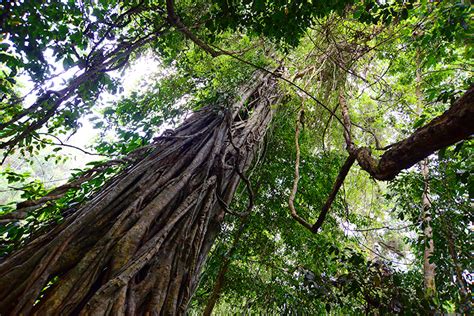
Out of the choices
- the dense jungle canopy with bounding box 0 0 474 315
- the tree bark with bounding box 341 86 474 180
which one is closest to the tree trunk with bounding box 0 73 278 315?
the dense jungle canopy with bounding box 0 0 474 315

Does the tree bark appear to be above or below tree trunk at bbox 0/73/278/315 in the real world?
above

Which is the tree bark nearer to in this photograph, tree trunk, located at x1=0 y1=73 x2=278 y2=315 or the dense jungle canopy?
the dense jungle canopy

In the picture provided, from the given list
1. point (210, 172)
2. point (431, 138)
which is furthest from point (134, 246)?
point (431, 138)

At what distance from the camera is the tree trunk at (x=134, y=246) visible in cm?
95

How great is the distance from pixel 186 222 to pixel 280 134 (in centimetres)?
217

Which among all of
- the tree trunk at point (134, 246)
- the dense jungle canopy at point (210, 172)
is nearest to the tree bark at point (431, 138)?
the dense jungle canopy at point (210, 172)

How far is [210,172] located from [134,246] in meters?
0.86

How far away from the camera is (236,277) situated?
8.14ft

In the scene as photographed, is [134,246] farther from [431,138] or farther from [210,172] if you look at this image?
[431,138]

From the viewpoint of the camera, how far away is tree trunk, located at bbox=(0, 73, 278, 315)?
0.95 meters

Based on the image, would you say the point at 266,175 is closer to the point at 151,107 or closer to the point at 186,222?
the point at 151,107

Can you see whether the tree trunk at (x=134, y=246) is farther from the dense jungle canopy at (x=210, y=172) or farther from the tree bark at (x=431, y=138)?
the tree bark at (x=431, y=138)

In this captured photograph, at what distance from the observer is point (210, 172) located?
77.8 inches

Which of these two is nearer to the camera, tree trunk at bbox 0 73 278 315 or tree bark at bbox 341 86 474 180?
tree bark at bbox 341 86 474 180
